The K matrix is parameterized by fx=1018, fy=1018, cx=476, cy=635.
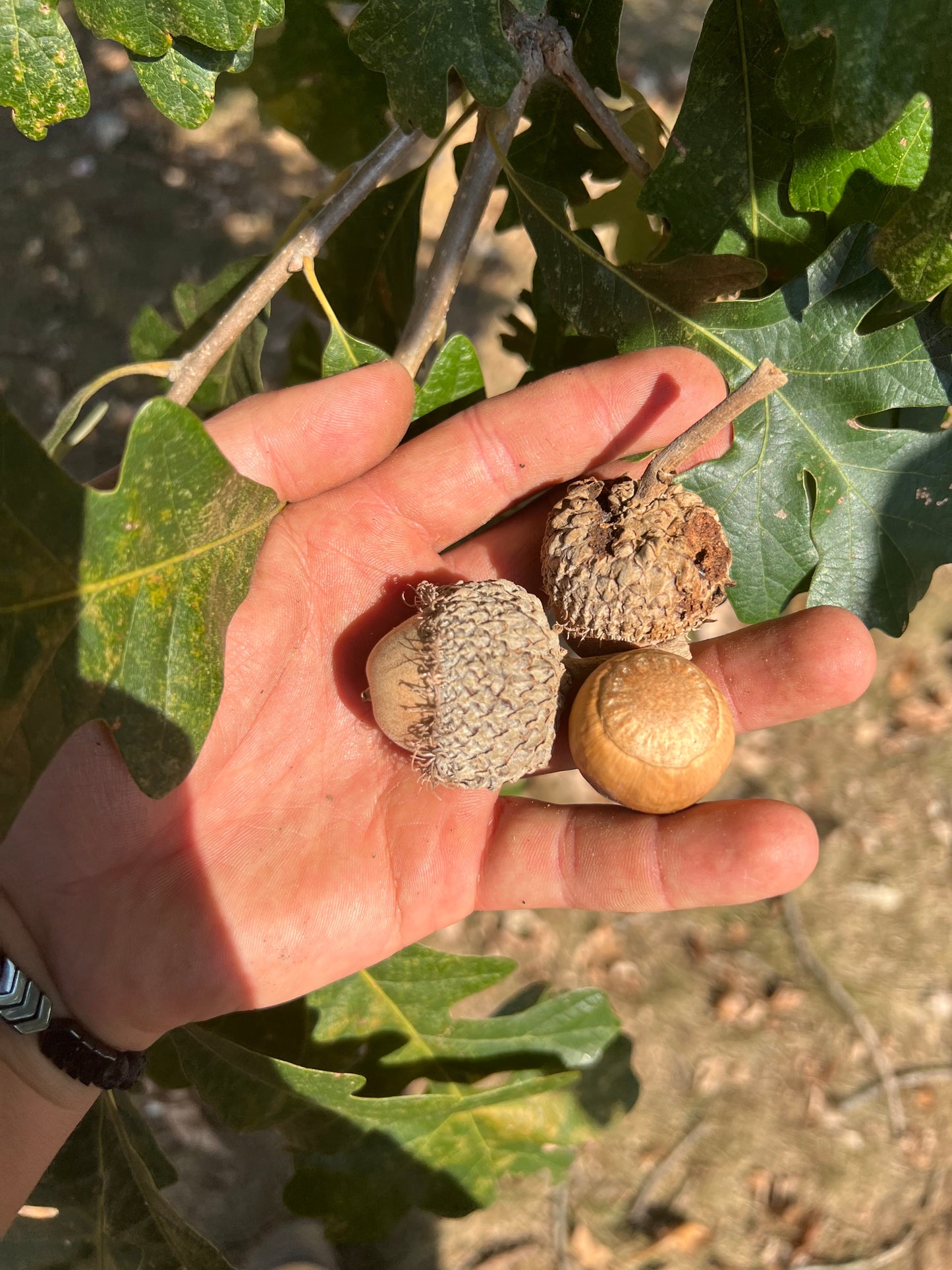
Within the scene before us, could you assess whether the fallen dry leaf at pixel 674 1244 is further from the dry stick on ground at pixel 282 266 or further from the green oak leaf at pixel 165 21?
the green oak leaf at pixel 165 21

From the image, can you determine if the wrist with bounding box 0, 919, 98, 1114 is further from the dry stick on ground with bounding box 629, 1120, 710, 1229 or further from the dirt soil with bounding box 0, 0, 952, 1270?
the dry stick on ground with bounding box 629, 1120, 710, 1229

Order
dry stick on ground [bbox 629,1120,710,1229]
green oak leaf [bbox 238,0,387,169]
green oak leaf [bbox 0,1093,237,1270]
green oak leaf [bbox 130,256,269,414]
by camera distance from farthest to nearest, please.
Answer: dry stick on ground [bbox 629,1120,710,1229] → green oak leaf [bbox 130,256,269,414] → green oak leaf [bbox 238,0,387,169] → green oak leaf [bbox 0,1093,237,1270]

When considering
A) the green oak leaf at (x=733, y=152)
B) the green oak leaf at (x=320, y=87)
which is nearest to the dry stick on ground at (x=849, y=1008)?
the green oak leaf at (x=733, y=152)

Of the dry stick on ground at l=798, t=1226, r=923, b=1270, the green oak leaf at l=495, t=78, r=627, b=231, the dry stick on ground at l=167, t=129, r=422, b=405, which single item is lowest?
the dry stick on ground at l=798, t=1226, r=923, b=1270

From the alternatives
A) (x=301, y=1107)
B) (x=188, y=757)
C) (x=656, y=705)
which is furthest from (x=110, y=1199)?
(x=656, y=705)

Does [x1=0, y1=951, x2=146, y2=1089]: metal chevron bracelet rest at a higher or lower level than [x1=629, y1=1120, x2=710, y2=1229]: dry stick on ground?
higher

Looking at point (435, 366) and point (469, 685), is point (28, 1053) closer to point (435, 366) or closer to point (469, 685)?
point (469, 685)

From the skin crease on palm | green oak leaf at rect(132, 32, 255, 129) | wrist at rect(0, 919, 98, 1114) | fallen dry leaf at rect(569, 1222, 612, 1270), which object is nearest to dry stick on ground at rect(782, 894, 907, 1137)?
fallen dry leaf at rect(569, 1222, 612, 1270)

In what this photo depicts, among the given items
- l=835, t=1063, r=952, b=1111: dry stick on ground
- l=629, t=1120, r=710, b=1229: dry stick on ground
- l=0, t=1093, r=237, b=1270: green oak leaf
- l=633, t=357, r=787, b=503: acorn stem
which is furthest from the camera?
l=835, t=1063, r=952, b=1111: dry stick on ground
